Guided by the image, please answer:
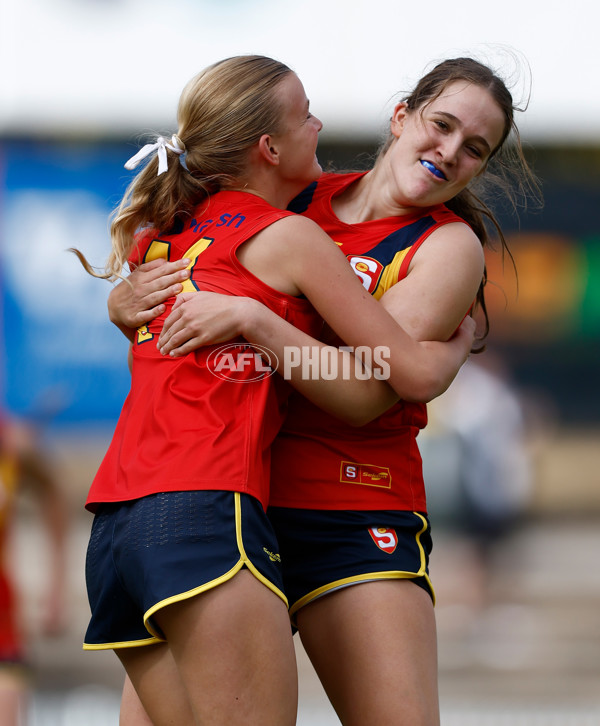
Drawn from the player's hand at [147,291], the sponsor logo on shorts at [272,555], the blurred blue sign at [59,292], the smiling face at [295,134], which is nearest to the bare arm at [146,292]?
the player's hand at [147,291]

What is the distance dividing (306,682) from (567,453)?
6969 mm

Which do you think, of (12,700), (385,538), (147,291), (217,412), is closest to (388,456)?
(385,538)

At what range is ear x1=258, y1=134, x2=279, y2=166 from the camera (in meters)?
2.17

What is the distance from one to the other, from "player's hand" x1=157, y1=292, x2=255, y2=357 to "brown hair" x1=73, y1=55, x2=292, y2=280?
279mm

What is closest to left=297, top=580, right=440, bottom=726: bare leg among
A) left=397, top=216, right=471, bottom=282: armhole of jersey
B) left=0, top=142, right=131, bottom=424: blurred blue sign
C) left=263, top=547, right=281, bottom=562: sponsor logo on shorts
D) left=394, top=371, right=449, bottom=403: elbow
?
left=263, top=547, right=281, bottom=562: sponsor logo on shorts

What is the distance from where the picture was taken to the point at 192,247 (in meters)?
2.12

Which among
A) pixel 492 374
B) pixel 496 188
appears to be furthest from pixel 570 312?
pixel 496 188

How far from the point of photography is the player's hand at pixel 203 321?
6.41 ft

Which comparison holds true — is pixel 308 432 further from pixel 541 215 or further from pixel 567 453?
pixel 567 453

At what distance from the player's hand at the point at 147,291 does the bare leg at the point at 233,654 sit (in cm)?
62

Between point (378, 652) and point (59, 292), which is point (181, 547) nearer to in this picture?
point (378, 652)

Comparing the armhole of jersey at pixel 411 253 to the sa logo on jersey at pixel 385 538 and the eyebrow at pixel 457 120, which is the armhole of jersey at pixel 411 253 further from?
the sa logo on jersey at pixel 385 538

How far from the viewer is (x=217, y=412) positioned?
1.92 metres

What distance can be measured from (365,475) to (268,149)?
765mm
